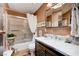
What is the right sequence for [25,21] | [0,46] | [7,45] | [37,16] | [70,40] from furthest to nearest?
[25,21]
[37,16]
[7,45]
[0,46]
[70,40]

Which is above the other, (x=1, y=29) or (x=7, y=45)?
(x=1, y=29)

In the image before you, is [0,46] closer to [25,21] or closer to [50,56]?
[50,56]

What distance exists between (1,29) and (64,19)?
4.22 feet

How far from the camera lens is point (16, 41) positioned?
7.59ft

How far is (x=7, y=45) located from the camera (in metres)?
2.14

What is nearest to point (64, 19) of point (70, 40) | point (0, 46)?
point (70, 40)

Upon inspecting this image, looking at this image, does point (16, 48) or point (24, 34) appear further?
point (24, 34)

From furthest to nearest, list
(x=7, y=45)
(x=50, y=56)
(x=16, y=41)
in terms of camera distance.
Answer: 1. (x=16, y=41)
2. (x=7, y=45)
3. (x=50, y=56)

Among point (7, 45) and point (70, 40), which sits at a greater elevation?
point (70, 40)

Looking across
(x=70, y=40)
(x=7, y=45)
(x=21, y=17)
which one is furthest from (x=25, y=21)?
(x=70, y=40)

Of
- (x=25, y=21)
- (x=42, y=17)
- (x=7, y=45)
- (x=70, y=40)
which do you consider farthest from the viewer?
(x=25, y=21)

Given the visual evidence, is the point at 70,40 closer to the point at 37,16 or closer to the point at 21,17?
the point at 37,16

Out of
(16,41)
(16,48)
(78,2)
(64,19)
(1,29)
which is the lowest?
(16,48)

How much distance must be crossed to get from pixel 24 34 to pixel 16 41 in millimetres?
483
